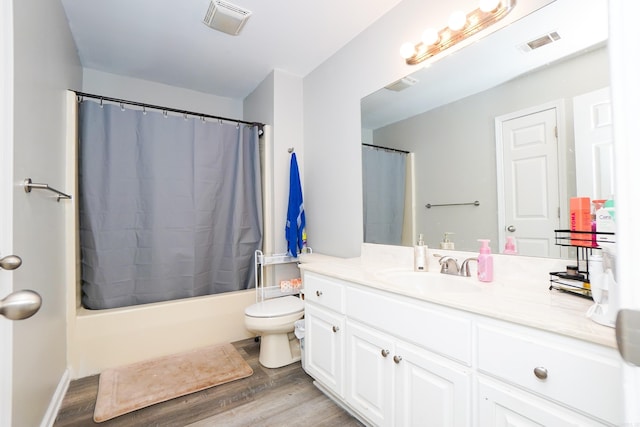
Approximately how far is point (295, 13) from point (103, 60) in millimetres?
1700

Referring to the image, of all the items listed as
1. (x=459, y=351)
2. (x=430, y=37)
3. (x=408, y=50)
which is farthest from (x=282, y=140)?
(x=459, y=351)

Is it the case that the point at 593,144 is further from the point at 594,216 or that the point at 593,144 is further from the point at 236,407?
the point at 236,407

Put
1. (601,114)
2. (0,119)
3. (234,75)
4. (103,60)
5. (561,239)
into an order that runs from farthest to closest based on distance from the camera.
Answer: (234,75)
(103,60)
(561,239)
(601,114)
(0,119)

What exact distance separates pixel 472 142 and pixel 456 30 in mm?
568

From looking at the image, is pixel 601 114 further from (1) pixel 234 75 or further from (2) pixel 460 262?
(1) pixel 234 75

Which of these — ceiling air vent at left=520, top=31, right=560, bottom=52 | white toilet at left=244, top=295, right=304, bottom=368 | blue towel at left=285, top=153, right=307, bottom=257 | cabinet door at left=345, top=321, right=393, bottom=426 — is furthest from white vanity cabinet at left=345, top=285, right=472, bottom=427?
ceiling air vent at left=520, top=31, right=560, bottom=52

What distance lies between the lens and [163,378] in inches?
72.0

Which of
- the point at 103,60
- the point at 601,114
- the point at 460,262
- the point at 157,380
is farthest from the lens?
the point at 103,60

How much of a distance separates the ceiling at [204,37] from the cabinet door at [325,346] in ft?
6.16

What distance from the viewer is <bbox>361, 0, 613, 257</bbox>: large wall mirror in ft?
3.62

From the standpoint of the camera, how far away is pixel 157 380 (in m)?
1.81

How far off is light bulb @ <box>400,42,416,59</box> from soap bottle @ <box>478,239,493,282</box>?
1.14 m

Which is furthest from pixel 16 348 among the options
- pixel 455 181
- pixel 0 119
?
pixel 455 181

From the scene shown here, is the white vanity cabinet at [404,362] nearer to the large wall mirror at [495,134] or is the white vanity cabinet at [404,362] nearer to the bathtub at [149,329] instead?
the large wall mirror at [495,134]
